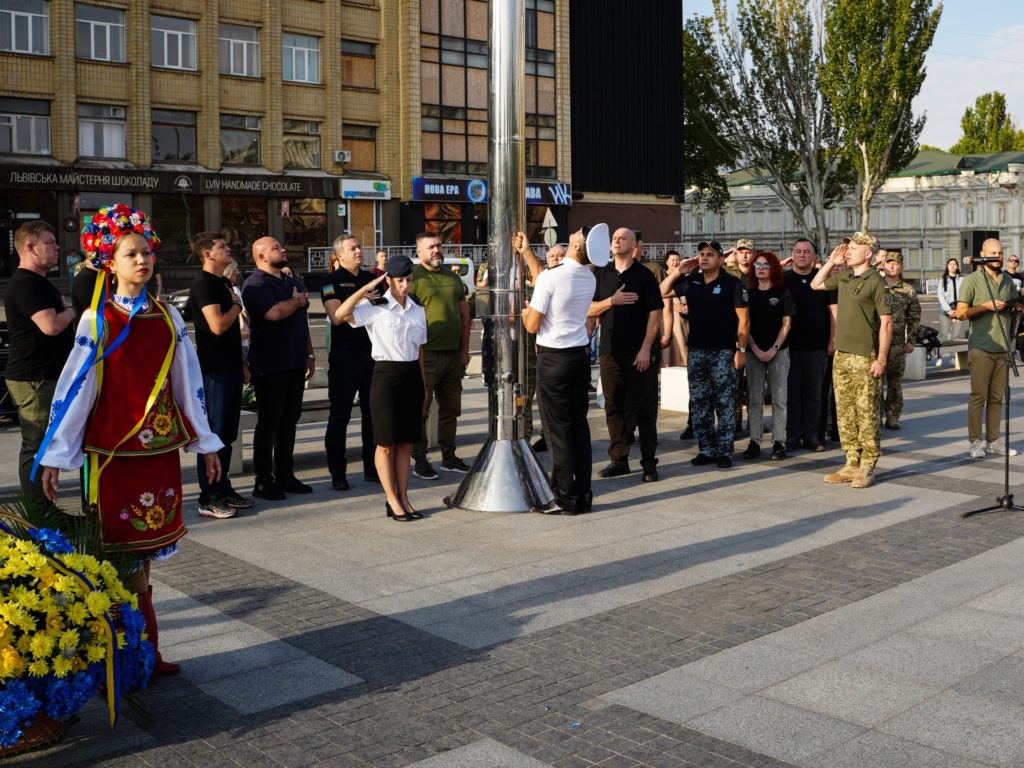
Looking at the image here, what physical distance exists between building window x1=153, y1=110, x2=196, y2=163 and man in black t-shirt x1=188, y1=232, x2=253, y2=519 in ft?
120

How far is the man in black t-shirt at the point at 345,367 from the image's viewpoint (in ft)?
30.9

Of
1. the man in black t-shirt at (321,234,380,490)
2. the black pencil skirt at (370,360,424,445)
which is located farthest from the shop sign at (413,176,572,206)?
the black pencil skirt at (370,360,424,445)

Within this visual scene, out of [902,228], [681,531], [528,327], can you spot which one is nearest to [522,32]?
[528,327]

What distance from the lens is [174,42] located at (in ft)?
142

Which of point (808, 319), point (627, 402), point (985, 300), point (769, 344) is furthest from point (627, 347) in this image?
point (985, 300)

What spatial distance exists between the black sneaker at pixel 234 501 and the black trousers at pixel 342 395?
0.94m

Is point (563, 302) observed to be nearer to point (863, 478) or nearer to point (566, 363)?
point (566, 363)

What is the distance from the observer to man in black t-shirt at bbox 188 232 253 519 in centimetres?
853

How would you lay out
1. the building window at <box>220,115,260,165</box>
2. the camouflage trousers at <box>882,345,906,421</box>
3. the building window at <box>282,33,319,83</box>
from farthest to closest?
the building window at <box>282,33,319,83</box> < the building window at <box>220,115,260,165</box> < the camouflage trousers at <box>882,345,906,421</box>

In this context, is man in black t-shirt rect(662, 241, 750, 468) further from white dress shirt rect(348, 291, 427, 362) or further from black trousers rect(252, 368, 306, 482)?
black trousers rect(252, 368, 306, 482)

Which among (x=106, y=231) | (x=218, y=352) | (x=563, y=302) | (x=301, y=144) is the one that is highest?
(x=301, y=144)

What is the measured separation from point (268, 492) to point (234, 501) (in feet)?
1.28

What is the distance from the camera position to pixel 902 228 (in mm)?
87688

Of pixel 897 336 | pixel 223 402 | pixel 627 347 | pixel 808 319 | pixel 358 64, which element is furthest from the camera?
pixel 358 64
